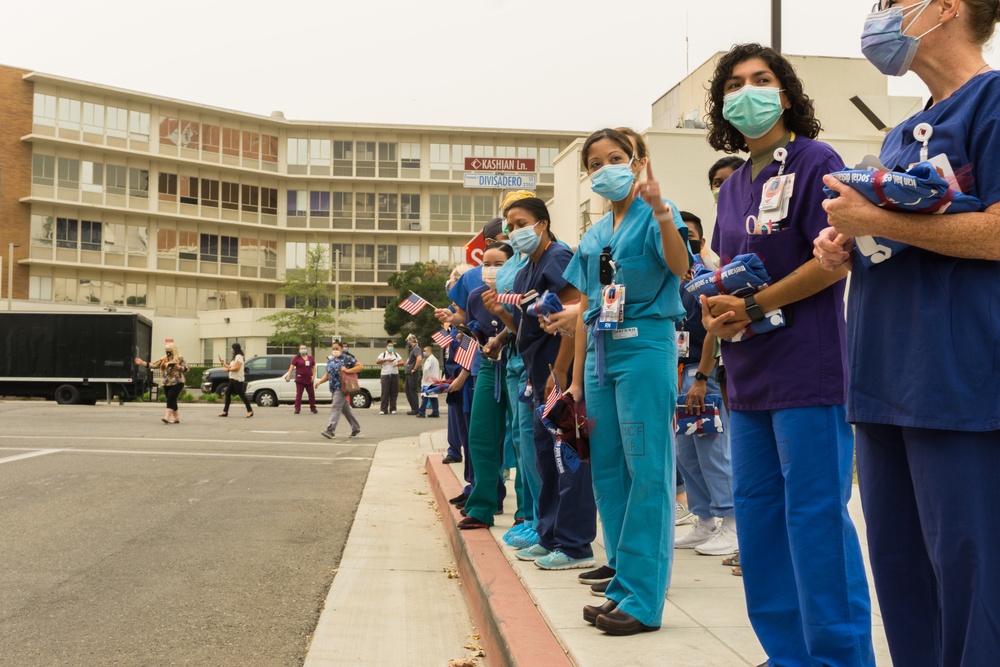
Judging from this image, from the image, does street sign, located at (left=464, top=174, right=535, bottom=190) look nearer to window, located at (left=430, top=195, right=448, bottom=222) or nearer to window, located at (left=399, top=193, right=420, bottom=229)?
window, located at (left=430, top=195, right=448, bottom=222)

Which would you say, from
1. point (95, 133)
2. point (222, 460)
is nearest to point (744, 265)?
point (222, 460)

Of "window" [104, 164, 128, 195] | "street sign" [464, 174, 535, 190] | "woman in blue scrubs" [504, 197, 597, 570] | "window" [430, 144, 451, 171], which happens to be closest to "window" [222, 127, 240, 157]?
"window" [104, 164, 128, 195]

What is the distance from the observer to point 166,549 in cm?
664

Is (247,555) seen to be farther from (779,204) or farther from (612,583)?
(779,204)

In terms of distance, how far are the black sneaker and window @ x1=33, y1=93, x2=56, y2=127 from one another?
2779 inches

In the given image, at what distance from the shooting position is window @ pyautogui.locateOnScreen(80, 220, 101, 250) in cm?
6888

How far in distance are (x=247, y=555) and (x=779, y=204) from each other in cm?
471

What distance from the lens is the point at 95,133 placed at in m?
68.4

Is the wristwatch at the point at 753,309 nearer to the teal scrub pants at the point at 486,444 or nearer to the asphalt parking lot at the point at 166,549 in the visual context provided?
the asphalt parking lot at the point at 166,549

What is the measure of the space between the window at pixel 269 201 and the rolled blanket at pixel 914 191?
3050 inches

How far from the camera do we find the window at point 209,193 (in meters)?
73.6

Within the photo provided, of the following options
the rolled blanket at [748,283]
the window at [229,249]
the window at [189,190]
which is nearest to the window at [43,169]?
the window at [189,190]

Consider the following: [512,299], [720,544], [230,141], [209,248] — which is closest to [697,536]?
[720,544]

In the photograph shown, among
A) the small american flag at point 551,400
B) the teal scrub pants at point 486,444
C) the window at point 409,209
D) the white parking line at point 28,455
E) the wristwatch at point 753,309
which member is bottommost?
the white parking line at point 28,455
